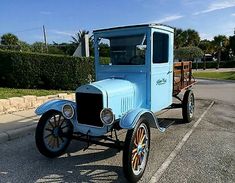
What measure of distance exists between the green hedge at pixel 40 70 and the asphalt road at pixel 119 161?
5.81 m

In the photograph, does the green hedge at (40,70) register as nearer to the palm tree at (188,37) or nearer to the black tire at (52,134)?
the black tire at (52,134)

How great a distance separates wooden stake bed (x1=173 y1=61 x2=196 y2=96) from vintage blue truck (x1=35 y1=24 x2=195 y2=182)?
107 centimetres

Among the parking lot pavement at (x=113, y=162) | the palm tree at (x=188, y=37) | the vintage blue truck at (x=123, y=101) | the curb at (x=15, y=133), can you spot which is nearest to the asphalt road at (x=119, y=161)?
the parking lot pavement at (x=113, y=162)

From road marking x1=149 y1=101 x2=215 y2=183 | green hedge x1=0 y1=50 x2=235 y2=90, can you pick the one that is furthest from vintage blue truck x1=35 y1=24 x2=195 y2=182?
green hedge x1=0 y1=50 x2=235 y2=90

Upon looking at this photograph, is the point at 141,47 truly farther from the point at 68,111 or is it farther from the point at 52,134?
the point at 52,134

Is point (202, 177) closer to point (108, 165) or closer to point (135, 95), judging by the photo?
point (108, 165)

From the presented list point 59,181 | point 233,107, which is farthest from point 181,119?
point 59,181

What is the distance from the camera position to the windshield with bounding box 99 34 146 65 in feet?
18.0

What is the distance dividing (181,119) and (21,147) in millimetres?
4435

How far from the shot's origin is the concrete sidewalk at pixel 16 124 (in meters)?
6.22

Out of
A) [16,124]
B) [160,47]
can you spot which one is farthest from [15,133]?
[160,47]

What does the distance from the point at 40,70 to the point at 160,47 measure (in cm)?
715

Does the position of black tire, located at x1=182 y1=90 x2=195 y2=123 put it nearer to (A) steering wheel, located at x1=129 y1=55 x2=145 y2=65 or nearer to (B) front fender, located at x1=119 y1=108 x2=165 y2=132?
(A) steering wheel, located at x1=129 y1=55 x2=145 y2=65

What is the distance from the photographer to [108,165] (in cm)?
474
